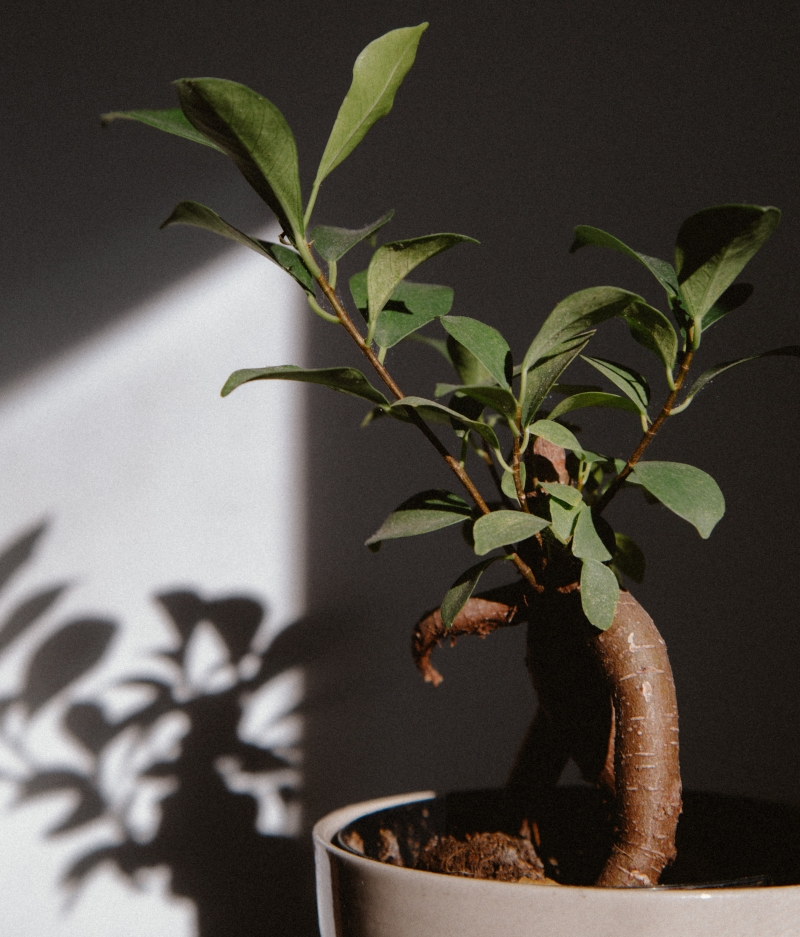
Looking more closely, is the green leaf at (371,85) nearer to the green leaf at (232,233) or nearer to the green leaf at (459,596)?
the green leaf at (232,233)

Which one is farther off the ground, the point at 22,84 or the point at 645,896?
the point at 22,84

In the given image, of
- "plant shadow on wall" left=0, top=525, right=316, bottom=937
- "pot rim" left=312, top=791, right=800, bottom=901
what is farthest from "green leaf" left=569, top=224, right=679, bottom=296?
"plant shadow on wall" left=0, top=525, right=316, bottom=937

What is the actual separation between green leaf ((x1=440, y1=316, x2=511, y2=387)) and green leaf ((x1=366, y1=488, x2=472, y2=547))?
11cm

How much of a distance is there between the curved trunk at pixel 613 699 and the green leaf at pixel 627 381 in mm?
151

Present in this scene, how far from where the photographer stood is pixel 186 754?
874 mm

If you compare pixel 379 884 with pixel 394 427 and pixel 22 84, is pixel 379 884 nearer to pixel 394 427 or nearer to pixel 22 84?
pixel 394 427

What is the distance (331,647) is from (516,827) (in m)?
0.31

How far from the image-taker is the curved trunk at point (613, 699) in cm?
59

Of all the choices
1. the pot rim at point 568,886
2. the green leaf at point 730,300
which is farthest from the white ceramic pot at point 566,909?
the green leaf at point 730,300

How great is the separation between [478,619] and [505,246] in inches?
20.8

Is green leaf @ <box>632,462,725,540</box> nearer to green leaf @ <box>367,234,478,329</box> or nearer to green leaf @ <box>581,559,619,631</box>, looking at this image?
green leaf @ <box>581,559,619,631</box>

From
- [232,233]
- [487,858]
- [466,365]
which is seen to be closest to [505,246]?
[466,365]

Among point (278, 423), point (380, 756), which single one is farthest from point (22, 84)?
point (380, 756)

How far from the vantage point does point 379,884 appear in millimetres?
547
